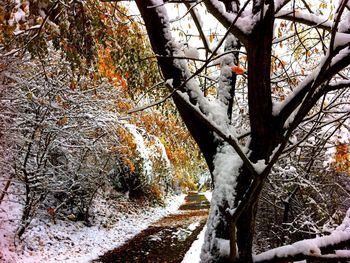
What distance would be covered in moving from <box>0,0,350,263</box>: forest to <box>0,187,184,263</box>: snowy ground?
0.05 meters

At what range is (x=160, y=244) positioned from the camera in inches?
414

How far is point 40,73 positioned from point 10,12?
4.73 metres

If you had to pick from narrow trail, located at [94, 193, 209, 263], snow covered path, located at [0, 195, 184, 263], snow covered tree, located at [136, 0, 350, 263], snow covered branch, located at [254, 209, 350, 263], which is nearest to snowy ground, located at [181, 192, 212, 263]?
narrow trail, located at [94, 193, 209, 263]

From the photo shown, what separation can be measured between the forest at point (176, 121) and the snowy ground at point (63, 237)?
5 centimetres

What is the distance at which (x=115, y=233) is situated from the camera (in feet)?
38.4

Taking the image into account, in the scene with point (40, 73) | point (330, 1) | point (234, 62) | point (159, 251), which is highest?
point (40, 73)

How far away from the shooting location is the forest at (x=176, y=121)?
6.09ft

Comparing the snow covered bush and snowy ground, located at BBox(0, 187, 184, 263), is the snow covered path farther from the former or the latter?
A: the snow covered bush

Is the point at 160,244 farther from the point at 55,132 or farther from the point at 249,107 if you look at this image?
the point at 249,107

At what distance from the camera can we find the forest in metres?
1.86

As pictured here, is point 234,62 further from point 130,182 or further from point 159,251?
point 130,182

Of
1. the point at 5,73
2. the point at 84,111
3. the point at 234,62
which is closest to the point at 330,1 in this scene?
the point at 234,62

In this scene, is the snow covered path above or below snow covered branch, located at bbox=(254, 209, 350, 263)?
below

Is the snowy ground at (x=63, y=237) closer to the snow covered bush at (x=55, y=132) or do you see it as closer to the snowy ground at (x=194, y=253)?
the snow covered bush at (x=55, y=132)
